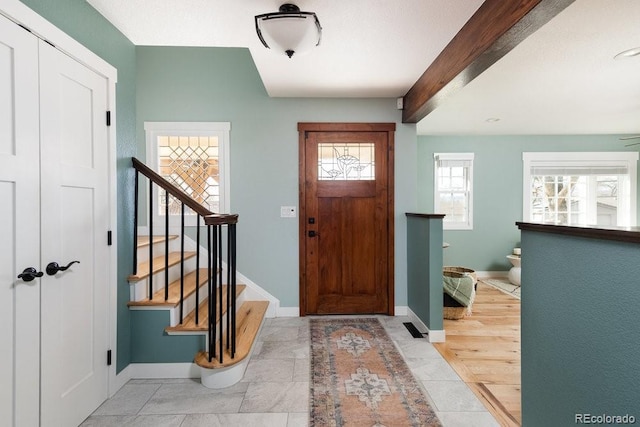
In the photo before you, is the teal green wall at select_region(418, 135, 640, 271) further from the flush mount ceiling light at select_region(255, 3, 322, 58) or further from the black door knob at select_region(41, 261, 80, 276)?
the black door knob at select_region(41, 261, 80, 276)

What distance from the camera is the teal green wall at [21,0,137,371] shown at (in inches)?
78.1

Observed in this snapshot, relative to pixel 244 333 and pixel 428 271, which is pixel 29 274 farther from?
pixel 428 271

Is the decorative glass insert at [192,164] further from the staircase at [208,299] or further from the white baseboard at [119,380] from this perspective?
the white baseboard at [119,380]

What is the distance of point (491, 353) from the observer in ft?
8.90

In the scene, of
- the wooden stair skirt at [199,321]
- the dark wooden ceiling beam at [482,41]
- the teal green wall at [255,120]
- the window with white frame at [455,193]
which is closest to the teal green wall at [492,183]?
the window with white frame at [455,193]

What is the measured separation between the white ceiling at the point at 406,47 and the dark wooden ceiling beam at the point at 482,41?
3.3 inches

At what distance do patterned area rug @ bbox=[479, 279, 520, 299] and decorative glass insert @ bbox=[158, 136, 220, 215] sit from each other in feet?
13.9

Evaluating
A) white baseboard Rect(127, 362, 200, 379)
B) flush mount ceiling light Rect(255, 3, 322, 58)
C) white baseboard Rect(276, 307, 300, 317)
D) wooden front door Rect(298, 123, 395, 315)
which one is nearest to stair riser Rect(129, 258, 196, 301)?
white baseboard Rect(127, 362, 200, 379)

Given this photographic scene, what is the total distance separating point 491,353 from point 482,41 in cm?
243

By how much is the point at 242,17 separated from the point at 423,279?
2.65 meters

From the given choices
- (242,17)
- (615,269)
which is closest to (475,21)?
(242,17)

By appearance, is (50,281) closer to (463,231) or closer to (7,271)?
(7,271)

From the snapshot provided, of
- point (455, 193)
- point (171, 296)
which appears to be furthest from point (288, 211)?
point (455, 193)

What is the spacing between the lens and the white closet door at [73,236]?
5.24 feet
